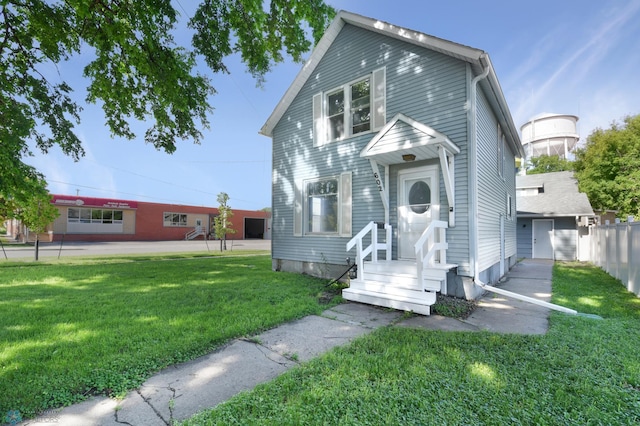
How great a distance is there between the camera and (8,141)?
19.9 feet

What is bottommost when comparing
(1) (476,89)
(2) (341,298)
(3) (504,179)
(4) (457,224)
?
(2) (341,298)

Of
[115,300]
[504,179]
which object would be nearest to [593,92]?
[504,179]

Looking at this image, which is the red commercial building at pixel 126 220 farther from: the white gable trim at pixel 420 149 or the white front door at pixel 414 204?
the white gable trim at pixel 420 149

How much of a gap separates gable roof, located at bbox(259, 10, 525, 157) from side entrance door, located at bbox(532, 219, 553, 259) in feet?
24.7

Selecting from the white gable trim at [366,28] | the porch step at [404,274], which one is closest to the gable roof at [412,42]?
the white gable trim at [366,28]

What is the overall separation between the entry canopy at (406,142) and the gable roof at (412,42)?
149 centimetres

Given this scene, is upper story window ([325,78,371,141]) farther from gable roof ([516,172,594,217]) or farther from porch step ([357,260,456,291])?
gable roof ([516,172,594,217])

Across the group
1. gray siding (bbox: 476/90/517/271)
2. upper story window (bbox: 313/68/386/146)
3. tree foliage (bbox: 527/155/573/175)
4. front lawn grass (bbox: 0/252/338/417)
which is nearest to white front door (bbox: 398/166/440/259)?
gray siding (bbox: 476/90/517/271)

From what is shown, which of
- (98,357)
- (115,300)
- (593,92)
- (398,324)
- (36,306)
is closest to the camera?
(98,357)

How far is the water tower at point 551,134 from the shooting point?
101ft

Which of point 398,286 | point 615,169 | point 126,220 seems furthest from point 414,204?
point 126,220

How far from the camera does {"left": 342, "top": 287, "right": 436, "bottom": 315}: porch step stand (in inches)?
186

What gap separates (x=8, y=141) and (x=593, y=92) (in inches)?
1079

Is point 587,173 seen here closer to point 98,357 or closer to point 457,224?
point 457,224
